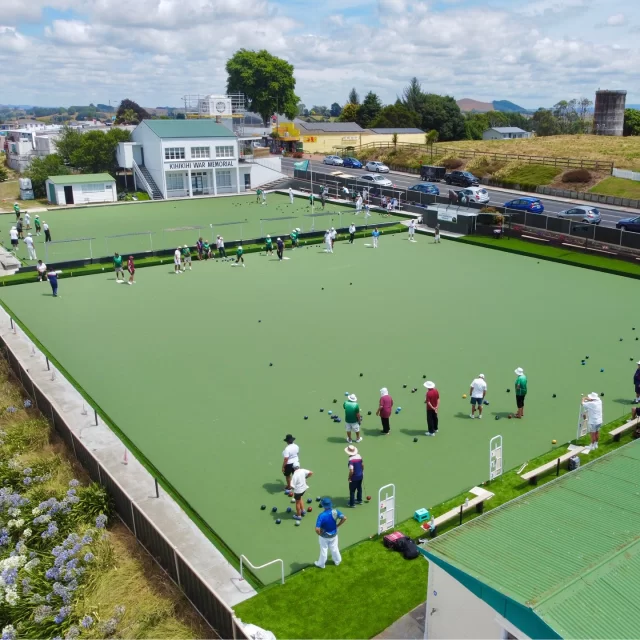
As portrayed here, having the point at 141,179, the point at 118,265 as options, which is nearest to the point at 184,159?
the point at 141,179

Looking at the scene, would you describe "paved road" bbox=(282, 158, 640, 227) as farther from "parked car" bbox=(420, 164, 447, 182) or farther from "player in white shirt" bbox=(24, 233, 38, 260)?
"player in white shirt" bbox=(24, 233, 38, 260)

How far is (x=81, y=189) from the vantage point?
173ft

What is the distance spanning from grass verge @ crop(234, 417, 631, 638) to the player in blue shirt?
19 centimetres

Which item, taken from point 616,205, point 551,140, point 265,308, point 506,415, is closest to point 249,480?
point 506,415

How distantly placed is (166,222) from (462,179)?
1132 inches

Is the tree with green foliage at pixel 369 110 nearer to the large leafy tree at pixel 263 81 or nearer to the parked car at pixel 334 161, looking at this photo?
the large leafy tree at pixel 263 81

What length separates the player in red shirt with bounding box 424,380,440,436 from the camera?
1466 cm

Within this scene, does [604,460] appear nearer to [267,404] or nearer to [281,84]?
[267,404]

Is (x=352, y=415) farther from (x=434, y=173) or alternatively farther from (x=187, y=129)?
(x=434, y=173)

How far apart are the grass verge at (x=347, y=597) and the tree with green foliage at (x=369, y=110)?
110896mm

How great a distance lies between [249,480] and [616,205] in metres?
46.4

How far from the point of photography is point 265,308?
82.9 feet

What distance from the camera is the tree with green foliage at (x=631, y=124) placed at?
340 feet

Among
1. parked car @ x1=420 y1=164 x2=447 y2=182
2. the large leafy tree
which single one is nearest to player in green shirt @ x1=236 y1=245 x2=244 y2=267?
parked car @ x1=420 y1=164 x2=447 y2=182
